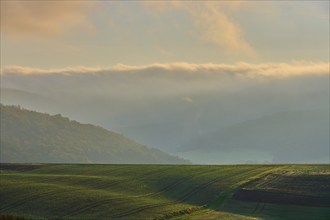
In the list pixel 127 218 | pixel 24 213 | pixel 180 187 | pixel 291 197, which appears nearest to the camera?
pixel 127 218

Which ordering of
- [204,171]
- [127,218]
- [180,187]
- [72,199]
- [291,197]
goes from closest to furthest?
[127,218], [72,199], [291,197], [180,187], [204,171]

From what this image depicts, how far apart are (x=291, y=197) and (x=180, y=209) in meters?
30.0

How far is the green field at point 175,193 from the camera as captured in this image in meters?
108

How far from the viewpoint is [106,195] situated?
124 meters

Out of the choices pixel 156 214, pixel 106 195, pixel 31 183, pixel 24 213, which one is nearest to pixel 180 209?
pixel 156 214

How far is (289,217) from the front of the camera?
364 feet

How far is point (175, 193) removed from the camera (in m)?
133

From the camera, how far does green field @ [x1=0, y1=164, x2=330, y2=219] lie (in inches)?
4264

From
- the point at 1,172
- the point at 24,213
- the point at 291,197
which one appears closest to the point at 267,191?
the point at 291,197

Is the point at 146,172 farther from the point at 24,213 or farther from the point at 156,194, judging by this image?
the point at 24,213

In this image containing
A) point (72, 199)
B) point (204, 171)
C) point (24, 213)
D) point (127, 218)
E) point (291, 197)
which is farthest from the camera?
point (204, 171)

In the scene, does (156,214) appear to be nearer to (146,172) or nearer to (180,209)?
(180,209)

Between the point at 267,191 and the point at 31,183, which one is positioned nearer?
the point at 267,191

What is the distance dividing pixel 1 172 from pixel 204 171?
6275 centimetres
